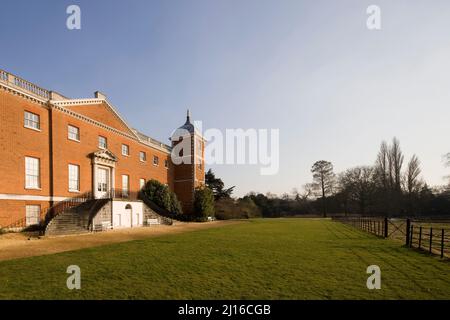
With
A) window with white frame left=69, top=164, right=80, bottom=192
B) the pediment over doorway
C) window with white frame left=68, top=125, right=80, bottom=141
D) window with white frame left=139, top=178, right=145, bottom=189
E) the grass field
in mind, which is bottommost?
the grass field

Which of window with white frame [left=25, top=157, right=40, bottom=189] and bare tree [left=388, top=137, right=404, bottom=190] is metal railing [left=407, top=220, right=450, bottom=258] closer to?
window with white frame [left=25, top=157, right=40, bottom=189]

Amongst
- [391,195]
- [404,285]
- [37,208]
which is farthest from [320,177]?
[404,285]

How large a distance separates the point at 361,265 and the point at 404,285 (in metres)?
2.19

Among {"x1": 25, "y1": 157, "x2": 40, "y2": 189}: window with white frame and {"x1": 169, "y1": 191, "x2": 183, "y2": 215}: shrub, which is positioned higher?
{"x1": 25, "y1": 157, "x2": 40, "y2": 189}: window with white frame

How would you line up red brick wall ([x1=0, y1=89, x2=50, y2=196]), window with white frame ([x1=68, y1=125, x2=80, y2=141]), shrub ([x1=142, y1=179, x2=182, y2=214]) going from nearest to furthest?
red brick wall ([x1=0, y1=89, x2=50, y2=196]) < window with white frame ([x1=68, y1=125, x2=80, y2=141]) < shrub ([x1=142, y1=179, x2=182, y2=214])

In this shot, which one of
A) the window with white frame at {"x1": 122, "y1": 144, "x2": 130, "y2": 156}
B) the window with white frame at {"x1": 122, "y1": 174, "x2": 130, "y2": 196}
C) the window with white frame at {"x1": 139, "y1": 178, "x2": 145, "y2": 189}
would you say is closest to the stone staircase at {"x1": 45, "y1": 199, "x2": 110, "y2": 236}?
the window with white frame at {"x1": 122, "y1": 174, "x2": 130, "y2": 196}

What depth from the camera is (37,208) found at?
66.0 ft

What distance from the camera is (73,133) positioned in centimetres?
2405

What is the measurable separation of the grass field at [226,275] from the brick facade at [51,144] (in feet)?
35.5

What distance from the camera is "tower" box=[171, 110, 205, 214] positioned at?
41.5m

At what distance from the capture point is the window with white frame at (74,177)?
23438 mm
